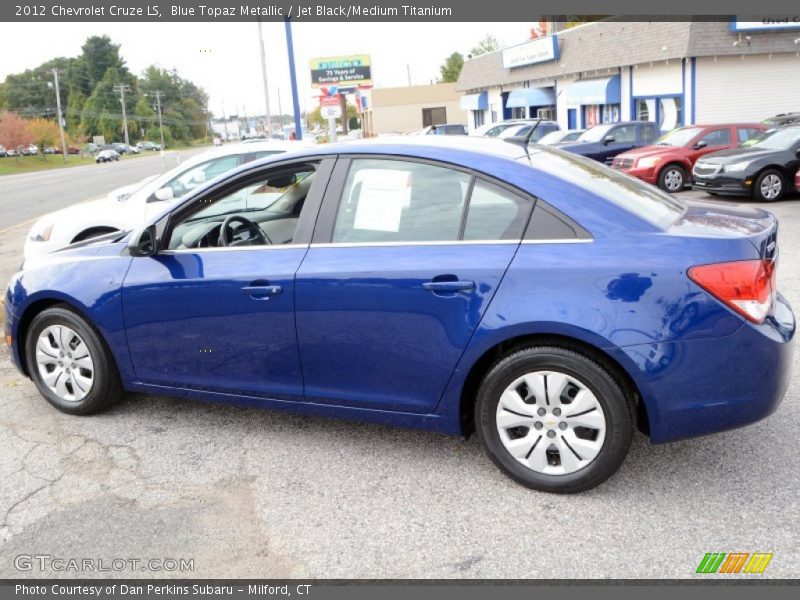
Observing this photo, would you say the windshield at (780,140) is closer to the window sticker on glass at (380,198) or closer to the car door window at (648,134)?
the car door window at (648,134)

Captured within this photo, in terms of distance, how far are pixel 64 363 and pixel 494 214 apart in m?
2.83

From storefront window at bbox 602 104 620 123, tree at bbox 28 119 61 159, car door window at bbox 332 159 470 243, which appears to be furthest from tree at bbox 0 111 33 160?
car door window at bbox 332 159 470 243

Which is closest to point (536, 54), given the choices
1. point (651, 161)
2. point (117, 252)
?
point (651, 161)

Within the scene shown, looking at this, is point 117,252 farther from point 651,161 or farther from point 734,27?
point 734,27

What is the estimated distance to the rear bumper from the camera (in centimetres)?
333

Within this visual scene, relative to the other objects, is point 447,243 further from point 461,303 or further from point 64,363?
point 64,363

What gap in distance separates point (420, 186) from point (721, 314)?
5.00 ft

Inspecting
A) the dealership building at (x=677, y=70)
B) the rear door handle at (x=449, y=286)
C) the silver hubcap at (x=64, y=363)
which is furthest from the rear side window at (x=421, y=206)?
the dealership building at (x=677, y=70)

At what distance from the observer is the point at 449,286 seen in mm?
3613

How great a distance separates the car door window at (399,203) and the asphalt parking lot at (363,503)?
1194 millimetres

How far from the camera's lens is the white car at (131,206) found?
27.7ft

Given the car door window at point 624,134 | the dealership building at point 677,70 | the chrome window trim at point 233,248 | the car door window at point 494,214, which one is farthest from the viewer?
the dealership building at point 677,70

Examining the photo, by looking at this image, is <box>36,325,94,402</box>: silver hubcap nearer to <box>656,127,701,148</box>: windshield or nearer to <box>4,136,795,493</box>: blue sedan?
<box>4,136,795,493</box>: blue sedan

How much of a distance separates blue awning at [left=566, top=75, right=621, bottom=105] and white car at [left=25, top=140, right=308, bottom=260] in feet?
76.4
